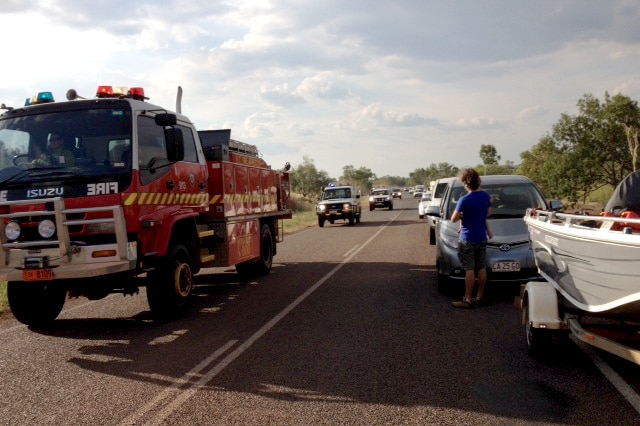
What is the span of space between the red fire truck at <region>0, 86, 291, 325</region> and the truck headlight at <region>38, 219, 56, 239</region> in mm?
11

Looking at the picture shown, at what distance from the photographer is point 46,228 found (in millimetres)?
6891

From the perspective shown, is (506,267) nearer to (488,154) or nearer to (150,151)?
(150,151)

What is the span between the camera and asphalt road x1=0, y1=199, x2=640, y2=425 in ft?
14.7

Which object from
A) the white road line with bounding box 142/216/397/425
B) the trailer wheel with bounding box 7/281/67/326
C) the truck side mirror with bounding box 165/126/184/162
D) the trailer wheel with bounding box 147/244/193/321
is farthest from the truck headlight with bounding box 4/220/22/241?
the white road line with bounding box 142/216/397/425

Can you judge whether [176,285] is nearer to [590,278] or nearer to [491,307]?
[491,307]

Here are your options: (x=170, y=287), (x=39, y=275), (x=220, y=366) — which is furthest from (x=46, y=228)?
(x=220, y=366)

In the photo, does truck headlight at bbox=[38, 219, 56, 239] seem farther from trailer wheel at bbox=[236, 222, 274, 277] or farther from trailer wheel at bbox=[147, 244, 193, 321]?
trailer wheel at bbox=[236, 222, 274, 277]

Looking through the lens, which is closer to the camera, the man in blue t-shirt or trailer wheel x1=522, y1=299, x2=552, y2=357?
trailer wheel x1=522, y1=299, x2=552, y2=357

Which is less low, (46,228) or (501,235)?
(46,228)

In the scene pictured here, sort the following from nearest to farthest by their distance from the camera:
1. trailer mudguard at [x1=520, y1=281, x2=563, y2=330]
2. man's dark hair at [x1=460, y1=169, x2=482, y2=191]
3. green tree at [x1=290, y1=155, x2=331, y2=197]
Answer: trailer mudguard at [x1=520, y1=281, x2=563, y2=330], man's dark hair at [x1=460, y1=169, x2=482, y2=191], green tree at [x1=290, y1=155, x2=331, y2=197]

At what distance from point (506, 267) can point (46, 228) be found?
239 inches

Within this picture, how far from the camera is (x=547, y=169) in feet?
112

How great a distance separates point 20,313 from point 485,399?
6091 millimetres

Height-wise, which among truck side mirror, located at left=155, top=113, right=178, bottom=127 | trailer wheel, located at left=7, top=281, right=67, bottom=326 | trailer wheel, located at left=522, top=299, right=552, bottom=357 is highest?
truck side mirror, located at left=155, top=113, right=178, bottom=127
